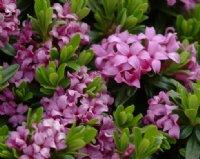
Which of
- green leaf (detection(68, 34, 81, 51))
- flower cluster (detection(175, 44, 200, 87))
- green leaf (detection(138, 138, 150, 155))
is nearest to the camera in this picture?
green leaf (detection(138, 138, 150, 155))

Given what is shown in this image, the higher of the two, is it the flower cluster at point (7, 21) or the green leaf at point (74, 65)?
the flower cluster at point (7, 21)

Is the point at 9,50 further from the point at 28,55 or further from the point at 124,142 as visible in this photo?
the point at 124,142

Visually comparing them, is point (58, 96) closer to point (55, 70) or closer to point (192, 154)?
point (55, 70)

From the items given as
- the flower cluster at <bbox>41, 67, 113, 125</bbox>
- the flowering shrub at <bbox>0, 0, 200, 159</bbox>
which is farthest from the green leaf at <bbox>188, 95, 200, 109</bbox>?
the flower cluster at <bbox>41, 67, 113, 125</bbox>

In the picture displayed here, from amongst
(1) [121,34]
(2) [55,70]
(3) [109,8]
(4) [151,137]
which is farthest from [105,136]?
(3) [109,8]

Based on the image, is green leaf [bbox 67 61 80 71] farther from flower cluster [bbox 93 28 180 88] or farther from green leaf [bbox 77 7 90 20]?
green leaf [bbox 77 7 90 20]

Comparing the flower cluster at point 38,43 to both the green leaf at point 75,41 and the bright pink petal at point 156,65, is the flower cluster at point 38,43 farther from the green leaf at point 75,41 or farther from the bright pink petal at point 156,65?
the bright pink petal at point 156,65

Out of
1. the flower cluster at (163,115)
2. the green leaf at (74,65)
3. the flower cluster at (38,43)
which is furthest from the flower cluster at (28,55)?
the flower cluster at (163,115)
